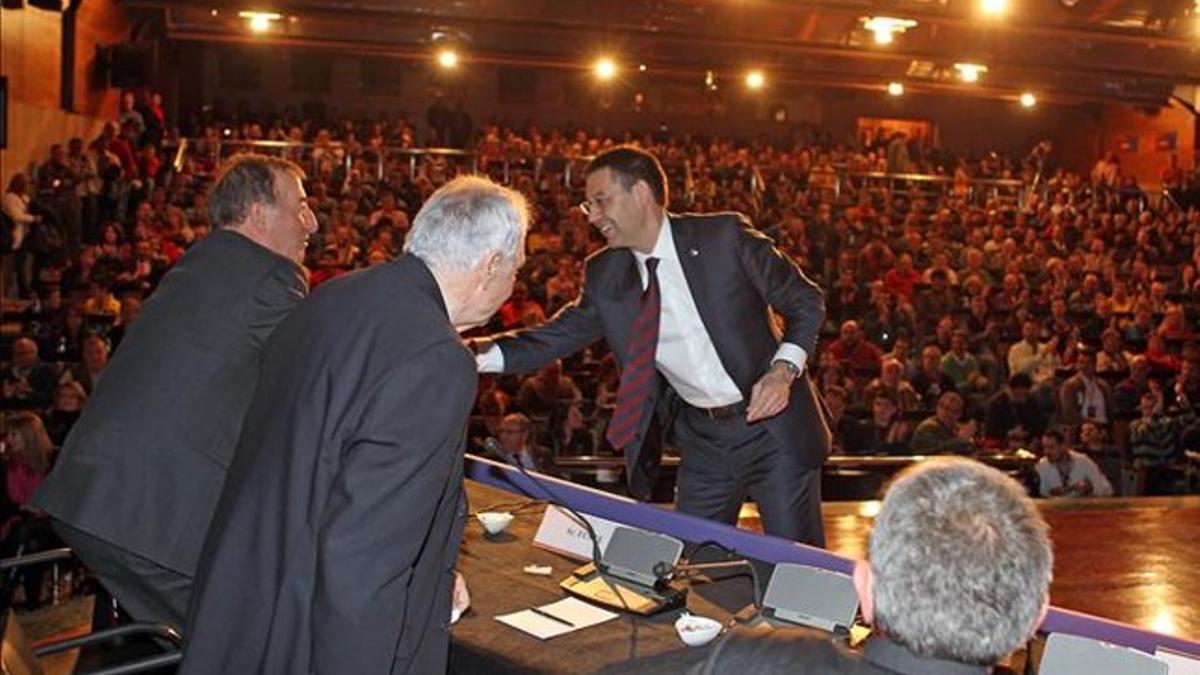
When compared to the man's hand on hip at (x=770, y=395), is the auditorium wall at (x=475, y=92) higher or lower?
higher

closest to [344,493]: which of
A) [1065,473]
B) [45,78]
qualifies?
[1065,473]

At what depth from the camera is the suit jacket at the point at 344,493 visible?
6.34 ft

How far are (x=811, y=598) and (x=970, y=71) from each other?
52.0 ft

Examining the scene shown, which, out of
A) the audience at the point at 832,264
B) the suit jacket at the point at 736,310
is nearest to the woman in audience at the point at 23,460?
the audience at the point at 832,264

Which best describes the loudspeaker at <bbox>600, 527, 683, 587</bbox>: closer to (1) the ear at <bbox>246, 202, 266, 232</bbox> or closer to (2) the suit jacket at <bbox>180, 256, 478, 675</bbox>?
(2) the suit jacket at <bbox>180, 256, 478, 675</bbox>

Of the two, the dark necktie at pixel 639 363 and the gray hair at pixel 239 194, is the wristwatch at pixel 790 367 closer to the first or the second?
the dark necktie at pixel 639 363

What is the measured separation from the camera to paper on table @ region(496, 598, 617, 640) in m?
2.51

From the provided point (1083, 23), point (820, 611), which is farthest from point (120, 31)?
point (820, 611)

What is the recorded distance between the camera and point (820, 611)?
238 centimetres

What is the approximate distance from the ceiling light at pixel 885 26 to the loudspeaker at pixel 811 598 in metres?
12.8

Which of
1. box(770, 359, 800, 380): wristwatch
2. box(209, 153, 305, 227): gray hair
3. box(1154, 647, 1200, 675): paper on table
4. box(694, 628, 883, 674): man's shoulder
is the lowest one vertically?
box(1154, 647, 1200, 675): paper on table

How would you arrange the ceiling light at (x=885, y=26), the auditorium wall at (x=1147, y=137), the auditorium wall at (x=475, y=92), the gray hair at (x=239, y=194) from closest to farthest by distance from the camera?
the gray hair at (x=239, y=194) < the ceiling light at (x=885, y=26) < the auditorium wall at (x=1147, y=137) < the auditorium wall at (x=475, y=92)

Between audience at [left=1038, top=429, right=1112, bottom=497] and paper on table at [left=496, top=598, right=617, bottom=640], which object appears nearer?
paper on table at [left=496, top=598, right=617, bottom=640]

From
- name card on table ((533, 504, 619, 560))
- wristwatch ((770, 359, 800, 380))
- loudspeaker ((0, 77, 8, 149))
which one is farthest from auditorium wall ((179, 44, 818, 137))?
name card on table ((533, 504, 619, 560))
